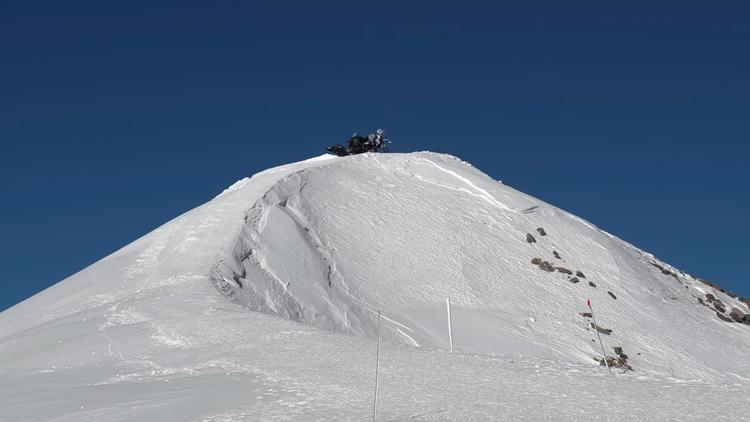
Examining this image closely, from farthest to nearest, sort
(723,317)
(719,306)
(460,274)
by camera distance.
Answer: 1. (719,306)
2. (723,317)
3. (460,274)

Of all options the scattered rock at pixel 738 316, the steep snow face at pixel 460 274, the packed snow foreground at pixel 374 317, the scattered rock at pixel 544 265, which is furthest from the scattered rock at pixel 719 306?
the scattered rock at pixel 544 265

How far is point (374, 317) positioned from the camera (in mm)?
28422

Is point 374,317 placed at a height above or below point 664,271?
below

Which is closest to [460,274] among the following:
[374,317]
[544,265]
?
[544,265]

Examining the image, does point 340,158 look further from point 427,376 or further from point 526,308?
point 427,376

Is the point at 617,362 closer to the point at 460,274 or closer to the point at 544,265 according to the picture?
the point at 460,274

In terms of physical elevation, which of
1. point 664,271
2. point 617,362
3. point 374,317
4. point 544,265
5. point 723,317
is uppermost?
point 664,271

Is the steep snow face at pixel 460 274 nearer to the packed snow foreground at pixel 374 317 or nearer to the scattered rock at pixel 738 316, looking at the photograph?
the packed snow foreground at pixel 374 317

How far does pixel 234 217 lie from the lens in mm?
33406

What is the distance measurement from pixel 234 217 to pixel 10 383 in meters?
17.6

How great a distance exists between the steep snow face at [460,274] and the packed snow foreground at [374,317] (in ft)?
0.36

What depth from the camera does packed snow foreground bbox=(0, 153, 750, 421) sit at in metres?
11.7

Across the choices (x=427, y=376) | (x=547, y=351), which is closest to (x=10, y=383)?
(x=427, y=376)

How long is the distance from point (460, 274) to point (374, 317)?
6082 millimetres
